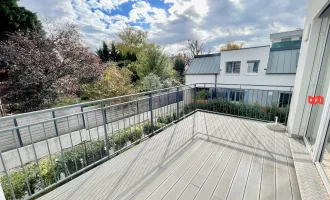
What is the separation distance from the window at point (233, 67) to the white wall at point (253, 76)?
0.78 ft

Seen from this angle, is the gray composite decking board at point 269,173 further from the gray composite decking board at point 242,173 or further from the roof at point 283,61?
the roof at point 283,61

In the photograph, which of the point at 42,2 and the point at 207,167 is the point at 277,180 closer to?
the point at 207,167

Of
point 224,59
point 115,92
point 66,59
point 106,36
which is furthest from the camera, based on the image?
point 106,36

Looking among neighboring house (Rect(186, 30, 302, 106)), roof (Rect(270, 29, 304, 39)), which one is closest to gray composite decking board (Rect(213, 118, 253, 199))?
neighboring house (Rect(186, 30, 302, 106))

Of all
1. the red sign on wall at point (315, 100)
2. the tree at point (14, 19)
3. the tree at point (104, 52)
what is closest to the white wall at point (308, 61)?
the red sign on wall at point (315, 100)

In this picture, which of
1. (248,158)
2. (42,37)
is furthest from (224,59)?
(42,37)

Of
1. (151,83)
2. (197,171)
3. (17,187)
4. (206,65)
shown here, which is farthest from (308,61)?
(206,65)

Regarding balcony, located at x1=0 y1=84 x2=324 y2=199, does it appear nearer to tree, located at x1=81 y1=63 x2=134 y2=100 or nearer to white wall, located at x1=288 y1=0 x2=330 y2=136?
white wall, located at x1=288 y1=0 x2=330 y2=136

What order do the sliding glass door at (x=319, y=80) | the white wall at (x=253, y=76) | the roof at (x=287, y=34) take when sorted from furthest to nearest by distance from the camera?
1. the roof at (x=287, y=34)
2. the white wall at (x=253, y=76)
3. the sliding glass door at (x=319, y=80)

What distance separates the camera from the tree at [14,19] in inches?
239

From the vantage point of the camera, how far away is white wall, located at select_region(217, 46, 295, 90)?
29.0 ft

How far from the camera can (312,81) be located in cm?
215

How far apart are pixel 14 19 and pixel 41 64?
99.9 inches

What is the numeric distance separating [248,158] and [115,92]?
23.7ft
